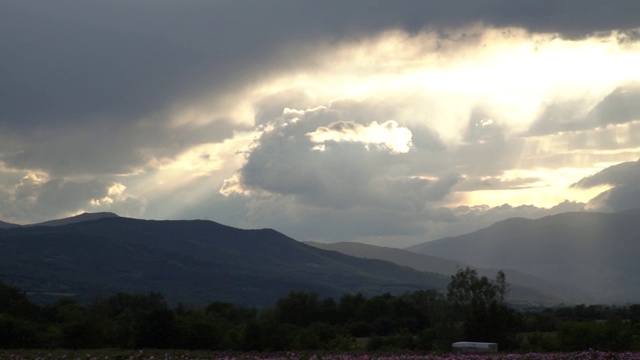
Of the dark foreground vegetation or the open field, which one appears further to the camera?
the dark foreground vegetation

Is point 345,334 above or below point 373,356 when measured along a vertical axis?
above

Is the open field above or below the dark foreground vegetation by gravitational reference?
below

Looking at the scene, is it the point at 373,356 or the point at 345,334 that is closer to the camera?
the point at 373,356

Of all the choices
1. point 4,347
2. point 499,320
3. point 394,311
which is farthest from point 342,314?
point 4,347

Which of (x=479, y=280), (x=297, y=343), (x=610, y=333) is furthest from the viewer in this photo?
(x=479, y=280)

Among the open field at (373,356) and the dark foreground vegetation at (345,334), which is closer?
the open field at (373,356)

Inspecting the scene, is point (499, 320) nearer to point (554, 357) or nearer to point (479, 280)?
point (479, 280)

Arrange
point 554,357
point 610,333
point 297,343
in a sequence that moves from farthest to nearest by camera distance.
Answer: point 297,343, point 610,333, point 554,357

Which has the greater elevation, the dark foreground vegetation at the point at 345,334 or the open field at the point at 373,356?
the dark foreground vegetation at the point at 345,334

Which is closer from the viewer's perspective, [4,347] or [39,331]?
[4,347]

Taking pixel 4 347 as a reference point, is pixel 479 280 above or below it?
above

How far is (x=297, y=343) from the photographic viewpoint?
6781 centimetres

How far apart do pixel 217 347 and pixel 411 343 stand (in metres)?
16.1

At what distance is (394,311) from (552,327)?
Answer: 29.1m
